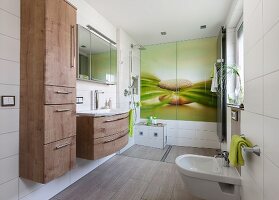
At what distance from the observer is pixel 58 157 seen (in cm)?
154

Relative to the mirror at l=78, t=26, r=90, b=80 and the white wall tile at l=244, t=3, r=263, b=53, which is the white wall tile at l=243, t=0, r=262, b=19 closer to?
the white wall tile at l=244, t=3, r=263, b=53

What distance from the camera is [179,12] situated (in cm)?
258

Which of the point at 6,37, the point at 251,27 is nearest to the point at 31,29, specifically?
the point at 6,37

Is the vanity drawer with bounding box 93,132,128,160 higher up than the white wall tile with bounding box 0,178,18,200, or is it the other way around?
the vanity drawer with bounding box 93,132,128,160

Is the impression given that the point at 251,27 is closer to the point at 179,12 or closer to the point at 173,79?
the point at 179,12

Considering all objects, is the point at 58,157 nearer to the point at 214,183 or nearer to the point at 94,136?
the point at 94,136

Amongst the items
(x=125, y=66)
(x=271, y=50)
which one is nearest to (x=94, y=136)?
(x=271, y=50)

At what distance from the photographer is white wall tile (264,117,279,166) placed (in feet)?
2.41

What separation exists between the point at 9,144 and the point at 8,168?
200 millimetres

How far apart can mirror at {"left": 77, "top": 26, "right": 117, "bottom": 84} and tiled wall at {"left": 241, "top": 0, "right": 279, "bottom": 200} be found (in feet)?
6.08

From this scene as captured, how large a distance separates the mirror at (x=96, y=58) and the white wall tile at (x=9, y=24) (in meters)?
0.77

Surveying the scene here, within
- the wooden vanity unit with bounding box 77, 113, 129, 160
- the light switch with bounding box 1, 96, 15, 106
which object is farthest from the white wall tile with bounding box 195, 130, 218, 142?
the light switch with bounding box 1, 96, 15, 106

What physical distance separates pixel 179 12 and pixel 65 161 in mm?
2540

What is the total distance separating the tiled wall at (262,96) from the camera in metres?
0.76
